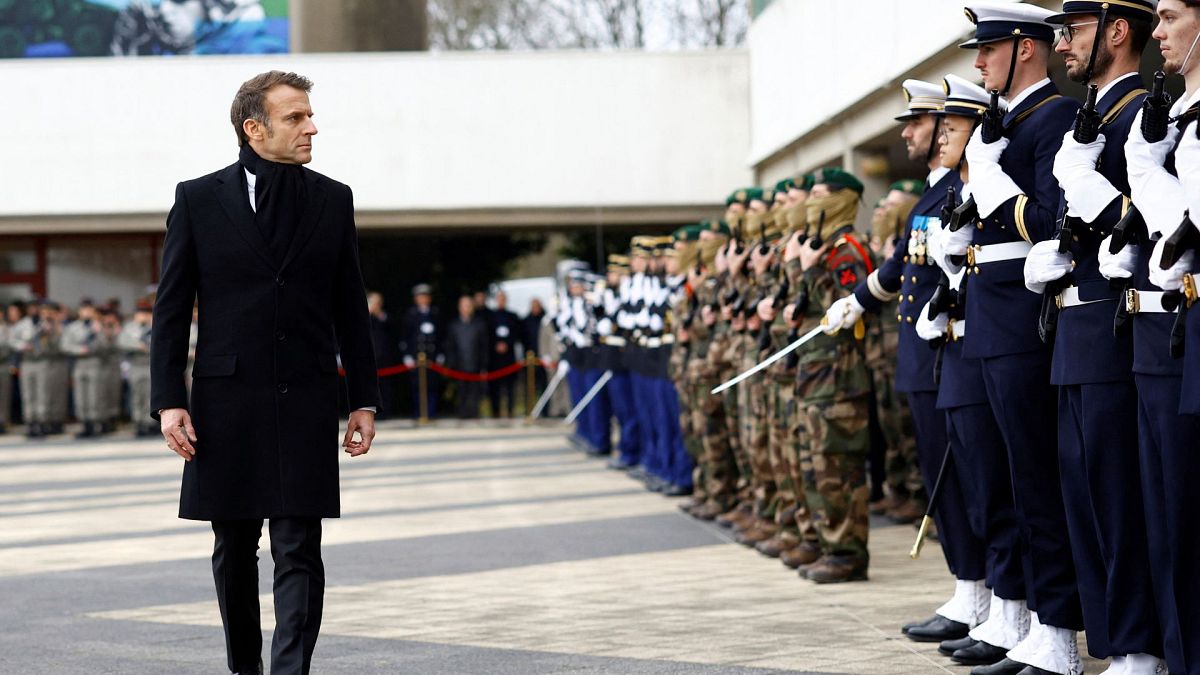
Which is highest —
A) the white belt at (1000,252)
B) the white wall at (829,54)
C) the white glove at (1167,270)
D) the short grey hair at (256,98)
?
the white wall at (829,54)

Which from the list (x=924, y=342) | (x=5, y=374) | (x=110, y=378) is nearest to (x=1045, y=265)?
(x=924, y=342)

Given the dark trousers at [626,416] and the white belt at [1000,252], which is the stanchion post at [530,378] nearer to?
the dark trousers at [626,416]

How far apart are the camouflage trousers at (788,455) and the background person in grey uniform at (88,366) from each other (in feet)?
52.9

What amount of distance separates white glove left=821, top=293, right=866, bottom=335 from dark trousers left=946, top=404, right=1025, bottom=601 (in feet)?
4.47

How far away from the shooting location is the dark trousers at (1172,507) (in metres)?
4.37

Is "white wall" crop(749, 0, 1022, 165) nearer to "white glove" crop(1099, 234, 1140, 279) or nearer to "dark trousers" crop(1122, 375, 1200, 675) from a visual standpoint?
"white glove" crop(1099, 234, 1140, 279)

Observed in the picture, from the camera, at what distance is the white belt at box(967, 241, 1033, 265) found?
216 inches

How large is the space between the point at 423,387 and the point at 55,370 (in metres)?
5.12

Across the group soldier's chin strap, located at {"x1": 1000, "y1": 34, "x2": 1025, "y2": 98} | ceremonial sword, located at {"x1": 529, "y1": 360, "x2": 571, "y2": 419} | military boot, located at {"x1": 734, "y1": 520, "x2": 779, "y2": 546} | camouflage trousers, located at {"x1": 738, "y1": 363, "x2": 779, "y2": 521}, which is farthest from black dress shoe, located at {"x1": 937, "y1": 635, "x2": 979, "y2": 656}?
ceremonial sword, located at {"x1": 529, "y1": 360, "x2": 571, "y2": 419}

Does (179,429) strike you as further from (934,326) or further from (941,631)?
(941,631)

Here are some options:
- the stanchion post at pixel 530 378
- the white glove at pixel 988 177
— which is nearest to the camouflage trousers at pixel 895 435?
the white glove at pixel 988 177

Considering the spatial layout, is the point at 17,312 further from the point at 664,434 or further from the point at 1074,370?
the point at 1074,370

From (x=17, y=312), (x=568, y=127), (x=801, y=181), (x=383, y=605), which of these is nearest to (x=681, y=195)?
(x=568, y=127)

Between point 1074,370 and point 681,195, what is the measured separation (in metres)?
19.1
